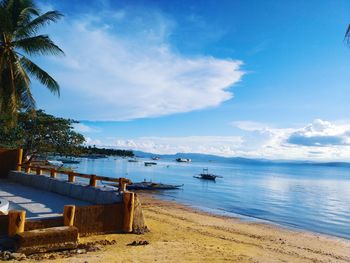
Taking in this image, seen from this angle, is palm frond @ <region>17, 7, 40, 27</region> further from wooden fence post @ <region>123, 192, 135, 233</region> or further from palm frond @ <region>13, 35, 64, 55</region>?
wooden fence post @ <region>123, 192, 135, 233</region>

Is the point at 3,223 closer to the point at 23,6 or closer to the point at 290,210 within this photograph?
the point at 23,6

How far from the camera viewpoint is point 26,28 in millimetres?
15555

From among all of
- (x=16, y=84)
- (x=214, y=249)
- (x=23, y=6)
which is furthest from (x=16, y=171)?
(x=214, y=249)

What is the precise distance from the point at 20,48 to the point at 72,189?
7030 millimetres

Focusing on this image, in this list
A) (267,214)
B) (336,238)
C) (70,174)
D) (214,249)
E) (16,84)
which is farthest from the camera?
(267,214)

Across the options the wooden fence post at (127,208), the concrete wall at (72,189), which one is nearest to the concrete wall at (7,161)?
the concrete wall at (72,189)

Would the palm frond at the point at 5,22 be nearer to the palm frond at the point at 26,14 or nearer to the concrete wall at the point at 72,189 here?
the palm frond at the point at 26,14

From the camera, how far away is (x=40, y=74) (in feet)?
52.4

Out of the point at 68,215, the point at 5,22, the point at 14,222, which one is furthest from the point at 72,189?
the point at 5,22

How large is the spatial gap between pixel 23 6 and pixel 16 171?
336 inches

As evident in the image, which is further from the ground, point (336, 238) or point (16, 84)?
point (16, 84)

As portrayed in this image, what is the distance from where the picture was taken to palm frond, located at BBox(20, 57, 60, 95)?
15805 millimetres

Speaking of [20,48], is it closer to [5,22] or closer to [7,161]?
[5,22]

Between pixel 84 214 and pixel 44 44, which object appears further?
pixel 44 44
